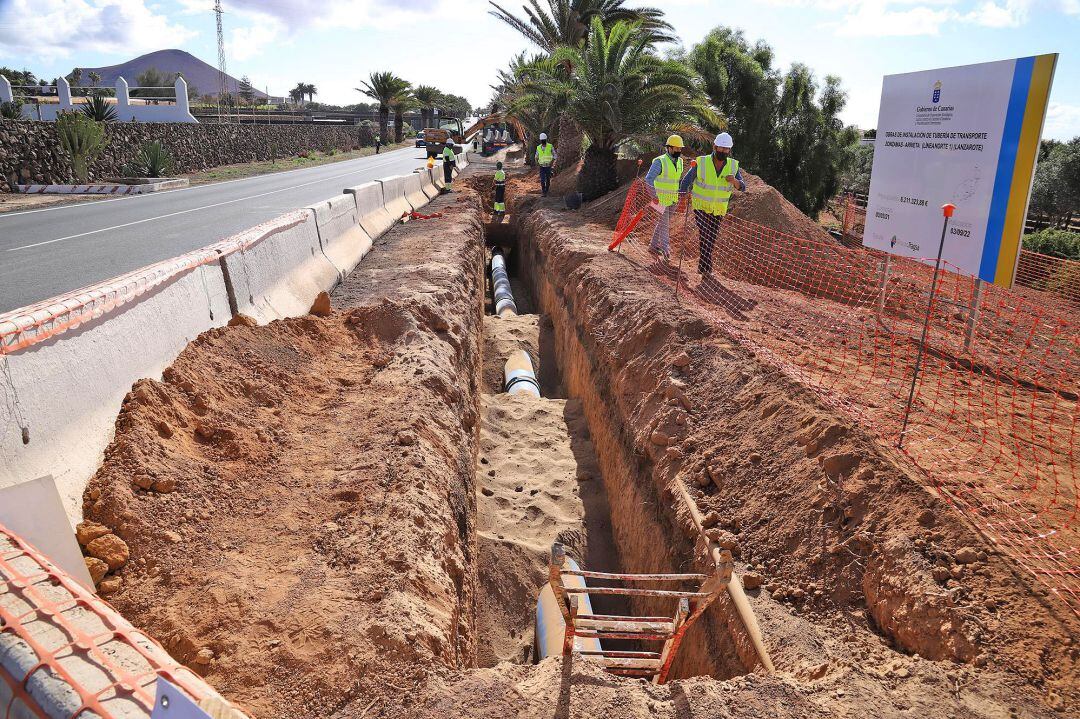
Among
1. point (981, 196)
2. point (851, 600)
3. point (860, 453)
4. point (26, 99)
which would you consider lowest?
point (851, 600)

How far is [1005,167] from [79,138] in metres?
23.9

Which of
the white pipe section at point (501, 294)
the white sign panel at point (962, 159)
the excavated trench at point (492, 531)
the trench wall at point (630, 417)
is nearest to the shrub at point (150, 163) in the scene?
the white pipe section at point (501, 294)

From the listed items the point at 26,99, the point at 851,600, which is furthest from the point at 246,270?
the point at 26,99

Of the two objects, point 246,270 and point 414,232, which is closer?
point 246,270

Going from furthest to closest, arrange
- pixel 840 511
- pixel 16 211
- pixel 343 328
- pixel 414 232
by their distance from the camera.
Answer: pixel 16 211, pixel 414 232, pixel 343 328, pixel 840 511

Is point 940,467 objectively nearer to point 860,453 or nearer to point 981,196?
point 860,453

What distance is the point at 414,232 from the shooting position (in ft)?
45.0

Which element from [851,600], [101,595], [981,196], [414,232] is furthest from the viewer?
[414,232]

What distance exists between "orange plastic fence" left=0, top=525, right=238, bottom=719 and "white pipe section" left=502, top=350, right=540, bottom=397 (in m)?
7.37

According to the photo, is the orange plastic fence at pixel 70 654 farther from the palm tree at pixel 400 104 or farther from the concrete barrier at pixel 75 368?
the palm tree at pixel 400 104

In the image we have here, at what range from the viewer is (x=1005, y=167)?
20.1ft

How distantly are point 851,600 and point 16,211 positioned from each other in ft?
62.5

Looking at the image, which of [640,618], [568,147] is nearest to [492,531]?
[640,618]

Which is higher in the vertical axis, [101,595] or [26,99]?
[26,99]
